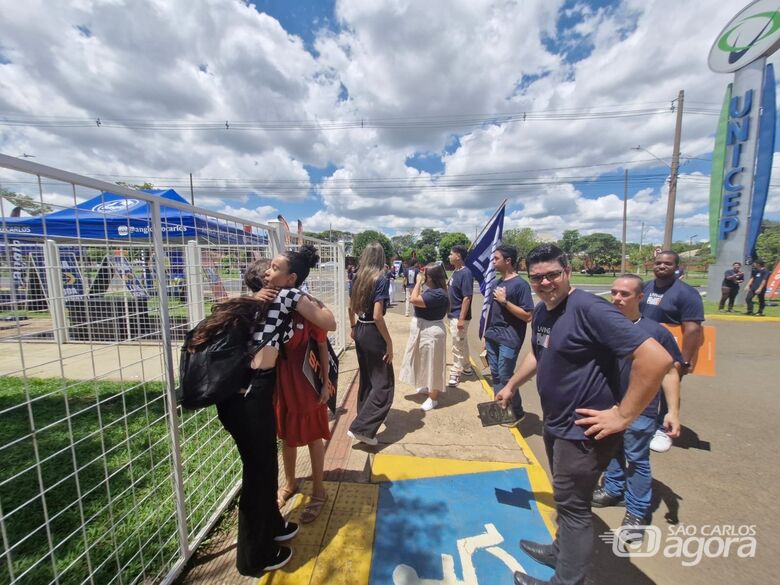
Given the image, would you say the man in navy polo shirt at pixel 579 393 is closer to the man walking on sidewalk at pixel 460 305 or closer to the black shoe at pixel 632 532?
the black shoe at pixel 632 532

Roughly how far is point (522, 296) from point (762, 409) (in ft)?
11.8

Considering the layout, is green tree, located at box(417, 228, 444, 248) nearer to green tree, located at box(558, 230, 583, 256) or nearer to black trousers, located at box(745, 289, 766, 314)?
green tree, located at box(558, 230, 583, 256)

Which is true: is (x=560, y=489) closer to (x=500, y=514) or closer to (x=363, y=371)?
(x=500, y=514)

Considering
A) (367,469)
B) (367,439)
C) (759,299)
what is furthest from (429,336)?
(759,299)

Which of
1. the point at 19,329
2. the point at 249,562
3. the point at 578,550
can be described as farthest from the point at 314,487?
the point at 19,329

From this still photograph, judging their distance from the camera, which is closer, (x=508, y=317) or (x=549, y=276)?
(x=549, y=276)

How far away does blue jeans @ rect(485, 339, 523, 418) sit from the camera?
147 inches

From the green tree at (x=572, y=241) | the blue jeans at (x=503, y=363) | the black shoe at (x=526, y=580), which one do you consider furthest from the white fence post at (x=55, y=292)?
the green tree at (x=572, y=241)

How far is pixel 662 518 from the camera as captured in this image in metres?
2.54

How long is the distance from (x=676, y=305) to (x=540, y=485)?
2058 mm

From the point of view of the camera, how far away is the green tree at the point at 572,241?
8950 cm

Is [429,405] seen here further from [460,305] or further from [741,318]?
[741,318]

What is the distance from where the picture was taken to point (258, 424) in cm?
183

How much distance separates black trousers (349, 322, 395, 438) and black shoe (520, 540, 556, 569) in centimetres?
145
